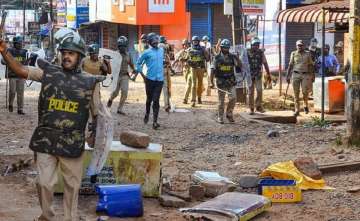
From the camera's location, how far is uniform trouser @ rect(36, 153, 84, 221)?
19.0 feet

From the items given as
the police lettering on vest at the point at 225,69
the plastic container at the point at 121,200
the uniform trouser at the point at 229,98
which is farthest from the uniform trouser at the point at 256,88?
the plastic container at the point at 121,200

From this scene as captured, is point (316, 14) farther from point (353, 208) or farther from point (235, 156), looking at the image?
point (353, 208)

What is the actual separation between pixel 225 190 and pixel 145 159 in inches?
40.1

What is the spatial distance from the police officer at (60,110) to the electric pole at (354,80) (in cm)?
583

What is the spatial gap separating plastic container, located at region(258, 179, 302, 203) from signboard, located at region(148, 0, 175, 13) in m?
26.3

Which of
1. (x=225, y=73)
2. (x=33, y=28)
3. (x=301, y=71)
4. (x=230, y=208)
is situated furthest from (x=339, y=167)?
(x=33, y=28)

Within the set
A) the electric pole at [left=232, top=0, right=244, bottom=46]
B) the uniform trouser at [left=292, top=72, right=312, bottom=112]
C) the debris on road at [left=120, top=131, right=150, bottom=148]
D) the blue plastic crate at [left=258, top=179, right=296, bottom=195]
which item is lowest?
the blue plastic crate at [left=258, top=179, right=296, bottom=195]

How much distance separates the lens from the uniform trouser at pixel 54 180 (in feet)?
19.0

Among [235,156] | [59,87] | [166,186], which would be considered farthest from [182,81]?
[59,87]

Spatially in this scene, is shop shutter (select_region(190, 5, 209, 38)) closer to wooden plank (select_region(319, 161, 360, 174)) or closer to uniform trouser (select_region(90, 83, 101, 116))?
wooden plank (select_region(319, 161, 360, 174))

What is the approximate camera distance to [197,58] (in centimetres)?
1850

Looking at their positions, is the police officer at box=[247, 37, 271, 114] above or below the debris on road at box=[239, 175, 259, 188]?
above

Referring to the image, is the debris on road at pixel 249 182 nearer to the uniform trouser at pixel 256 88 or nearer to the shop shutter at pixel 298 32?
the uniform trouser at pixel 256 88

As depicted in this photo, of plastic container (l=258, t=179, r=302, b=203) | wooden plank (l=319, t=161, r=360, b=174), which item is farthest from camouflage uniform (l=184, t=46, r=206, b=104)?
plastic container (l=258, t=179, r=302, b=203)
